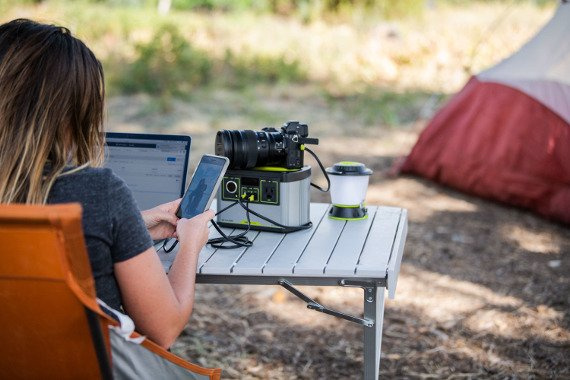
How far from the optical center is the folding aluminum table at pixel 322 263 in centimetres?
217

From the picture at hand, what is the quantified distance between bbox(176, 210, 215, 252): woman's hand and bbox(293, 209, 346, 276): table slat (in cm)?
28

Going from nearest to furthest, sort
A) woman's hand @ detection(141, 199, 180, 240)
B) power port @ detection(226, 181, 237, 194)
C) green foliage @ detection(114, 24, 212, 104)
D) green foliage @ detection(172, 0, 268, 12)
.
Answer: woman's hand @ detection(141, 199, 180, 240) < power port @ detection(226, 181, 237, 194) < green foliage @ detection(114, 24, 212, 104) < green foliage @ detection(172, 0, 268, 12)

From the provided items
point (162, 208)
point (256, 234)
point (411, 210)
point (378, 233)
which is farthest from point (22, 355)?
point (411, 210)

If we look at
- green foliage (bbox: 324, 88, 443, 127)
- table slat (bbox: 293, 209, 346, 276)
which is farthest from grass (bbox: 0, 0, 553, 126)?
table slat (bbox: 293, 209, 346, 276)

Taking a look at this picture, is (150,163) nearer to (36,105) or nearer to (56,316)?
(36,105)

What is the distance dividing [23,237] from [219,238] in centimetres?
98

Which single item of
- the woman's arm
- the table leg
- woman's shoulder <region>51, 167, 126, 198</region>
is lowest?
the table leg

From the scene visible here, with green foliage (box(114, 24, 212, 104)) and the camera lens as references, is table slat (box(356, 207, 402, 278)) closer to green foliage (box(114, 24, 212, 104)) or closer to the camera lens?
the camera lens

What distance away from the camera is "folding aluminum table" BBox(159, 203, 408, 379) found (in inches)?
85.5

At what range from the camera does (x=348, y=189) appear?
8.76 feet

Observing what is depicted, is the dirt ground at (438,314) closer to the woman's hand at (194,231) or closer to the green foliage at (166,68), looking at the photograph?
the woman's hand at (194,231)

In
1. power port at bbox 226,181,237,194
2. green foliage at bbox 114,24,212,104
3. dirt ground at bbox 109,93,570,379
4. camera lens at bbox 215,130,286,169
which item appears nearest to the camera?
camera lens at bbox 215,130,286,169

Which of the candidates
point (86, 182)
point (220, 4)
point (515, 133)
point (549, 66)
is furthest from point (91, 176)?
point (220, 4)

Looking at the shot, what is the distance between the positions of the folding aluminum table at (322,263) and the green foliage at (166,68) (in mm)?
7338
